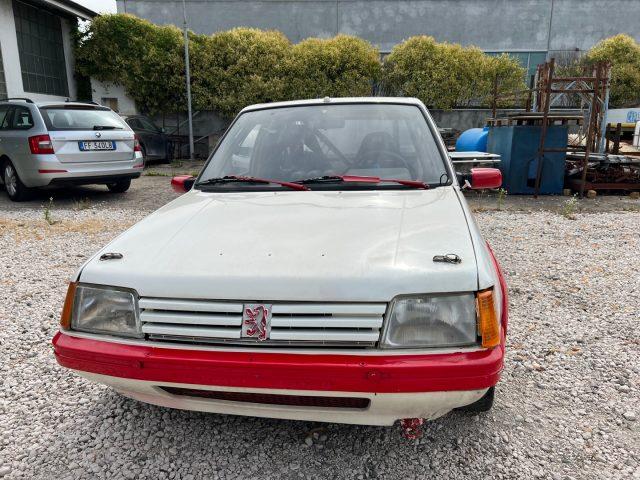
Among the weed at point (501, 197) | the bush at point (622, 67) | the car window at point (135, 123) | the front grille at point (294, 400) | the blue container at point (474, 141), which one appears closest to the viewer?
the front grille at point (294, 400)

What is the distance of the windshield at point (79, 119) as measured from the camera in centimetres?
720

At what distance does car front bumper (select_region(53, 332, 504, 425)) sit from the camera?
1.60 metres

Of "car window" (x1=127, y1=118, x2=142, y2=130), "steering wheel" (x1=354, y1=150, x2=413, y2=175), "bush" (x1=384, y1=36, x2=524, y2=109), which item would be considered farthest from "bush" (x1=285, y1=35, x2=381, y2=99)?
"steering wheel" (x1=354, y1=150, x2=413, y2=175)

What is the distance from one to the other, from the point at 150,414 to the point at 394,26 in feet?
76.0

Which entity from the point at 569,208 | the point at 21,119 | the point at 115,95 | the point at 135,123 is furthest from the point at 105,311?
the point at 115,95

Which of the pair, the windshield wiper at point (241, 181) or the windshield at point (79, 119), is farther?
the windshield at point (79, 119)

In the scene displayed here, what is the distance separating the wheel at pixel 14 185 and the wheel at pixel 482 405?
791cm

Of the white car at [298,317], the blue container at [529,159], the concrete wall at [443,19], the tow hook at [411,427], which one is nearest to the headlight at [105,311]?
the white car at [298,317]

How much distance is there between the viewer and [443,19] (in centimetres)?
2206

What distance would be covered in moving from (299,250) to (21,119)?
7.37 meters

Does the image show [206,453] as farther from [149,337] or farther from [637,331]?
[637,331]

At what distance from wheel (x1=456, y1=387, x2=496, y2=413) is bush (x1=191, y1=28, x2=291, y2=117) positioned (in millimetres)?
13713

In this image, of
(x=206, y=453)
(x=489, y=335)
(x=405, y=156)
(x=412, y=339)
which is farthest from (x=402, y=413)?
(x=405, y=156)

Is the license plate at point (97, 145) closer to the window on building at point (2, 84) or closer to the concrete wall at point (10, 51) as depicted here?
the window on building at point (2, 84)
